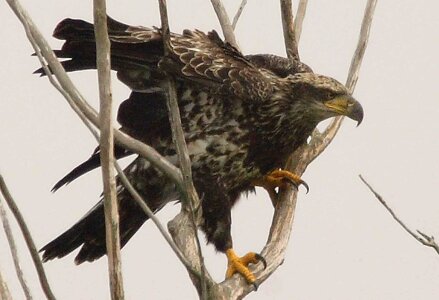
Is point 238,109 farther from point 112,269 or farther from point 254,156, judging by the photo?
point 112,269

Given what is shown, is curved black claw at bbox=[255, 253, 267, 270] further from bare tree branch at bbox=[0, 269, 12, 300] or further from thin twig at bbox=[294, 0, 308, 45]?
bare tree branch at bbox=[0, 269, 12, 300]

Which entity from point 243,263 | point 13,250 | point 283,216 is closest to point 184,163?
point 13,250

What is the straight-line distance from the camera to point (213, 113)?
21.7ft

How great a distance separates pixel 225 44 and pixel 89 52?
3.06 ft

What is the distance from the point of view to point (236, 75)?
6.48 meters

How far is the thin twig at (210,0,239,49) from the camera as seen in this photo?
661cm

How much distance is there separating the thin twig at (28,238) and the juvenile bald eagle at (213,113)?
252cm

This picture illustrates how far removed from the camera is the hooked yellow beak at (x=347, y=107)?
6.54 meters

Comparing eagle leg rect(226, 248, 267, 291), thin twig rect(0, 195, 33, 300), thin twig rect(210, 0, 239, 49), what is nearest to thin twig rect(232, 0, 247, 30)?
thin twig rect(210, 0, 239, 49)

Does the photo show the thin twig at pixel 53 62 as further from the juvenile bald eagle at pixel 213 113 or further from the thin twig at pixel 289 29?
the thin twig at pixel 289 29

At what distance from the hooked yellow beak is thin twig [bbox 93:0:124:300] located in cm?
288

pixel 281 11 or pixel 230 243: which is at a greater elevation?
pixel 281 11

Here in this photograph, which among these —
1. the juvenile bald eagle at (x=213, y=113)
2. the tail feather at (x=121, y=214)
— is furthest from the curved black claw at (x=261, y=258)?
the tail feather at (x=121, y=214)

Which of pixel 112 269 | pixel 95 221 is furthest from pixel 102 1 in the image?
pixel 95 221
